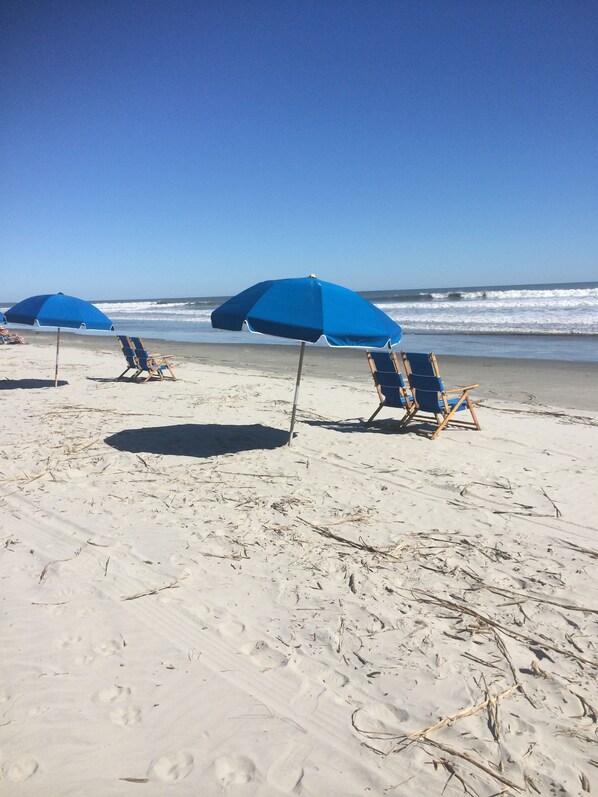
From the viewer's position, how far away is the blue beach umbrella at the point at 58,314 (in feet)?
29.0

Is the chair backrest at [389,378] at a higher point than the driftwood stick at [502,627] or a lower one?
higher

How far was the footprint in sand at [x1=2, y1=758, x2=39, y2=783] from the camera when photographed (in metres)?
1.99

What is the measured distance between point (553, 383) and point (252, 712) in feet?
36.4

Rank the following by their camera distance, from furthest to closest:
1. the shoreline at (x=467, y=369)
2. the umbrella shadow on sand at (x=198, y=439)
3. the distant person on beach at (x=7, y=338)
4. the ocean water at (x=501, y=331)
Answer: the distant person on beach at (x=7, y=338)
the ocean water at (x=501, y=331)
the shoreline at (x=467, y=369)
the umbrella shadow on sand at (x=198, y=439)

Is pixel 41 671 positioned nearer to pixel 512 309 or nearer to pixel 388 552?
pixel 388 552

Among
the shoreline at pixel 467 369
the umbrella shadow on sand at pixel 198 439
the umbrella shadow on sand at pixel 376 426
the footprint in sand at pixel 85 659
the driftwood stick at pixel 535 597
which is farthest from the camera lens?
the shoreline at pixel 467 369

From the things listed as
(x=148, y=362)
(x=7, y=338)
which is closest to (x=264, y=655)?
(x=148, y=362)

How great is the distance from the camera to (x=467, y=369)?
45.8 feet

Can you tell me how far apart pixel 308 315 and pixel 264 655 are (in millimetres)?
3189

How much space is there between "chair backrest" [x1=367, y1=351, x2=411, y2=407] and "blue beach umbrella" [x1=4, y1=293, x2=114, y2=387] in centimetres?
457

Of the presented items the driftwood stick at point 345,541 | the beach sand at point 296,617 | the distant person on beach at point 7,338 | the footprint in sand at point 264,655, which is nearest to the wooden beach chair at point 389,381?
the beach sand at point 296,617

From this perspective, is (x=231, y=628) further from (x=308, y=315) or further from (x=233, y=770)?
(x=308, y=315)

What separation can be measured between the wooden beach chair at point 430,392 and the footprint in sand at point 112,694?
5.05 metres

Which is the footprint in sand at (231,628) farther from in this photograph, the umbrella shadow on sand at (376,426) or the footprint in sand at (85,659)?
the umbrella shadow on sand at (376,426)
